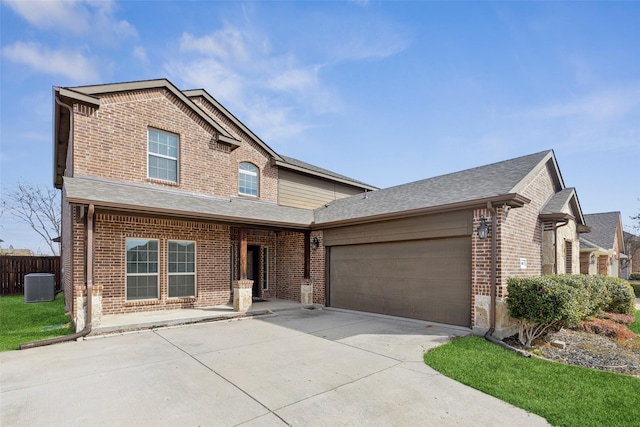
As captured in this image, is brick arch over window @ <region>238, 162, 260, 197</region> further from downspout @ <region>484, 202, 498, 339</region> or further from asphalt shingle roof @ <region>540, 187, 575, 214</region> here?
asphalt shingle roof @ <region>540, 187, 575, 214</region>

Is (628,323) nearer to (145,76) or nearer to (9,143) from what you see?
(145,76)

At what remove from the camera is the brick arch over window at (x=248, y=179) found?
13.0m

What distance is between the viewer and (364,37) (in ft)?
29.5

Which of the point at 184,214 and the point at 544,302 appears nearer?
the point at 544,302

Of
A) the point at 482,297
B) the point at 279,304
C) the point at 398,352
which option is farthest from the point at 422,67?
the point at 279,304

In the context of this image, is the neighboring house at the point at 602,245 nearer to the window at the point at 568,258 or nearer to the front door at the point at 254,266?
the window at the point at 568,258

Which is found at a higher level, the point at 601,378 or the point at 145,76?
the point at 145,76

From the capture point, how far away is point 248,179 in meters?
13.2

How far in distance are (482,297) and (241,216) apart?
23.5 ft

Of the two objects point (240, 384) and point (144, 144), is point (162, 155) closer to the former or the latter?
point (144, 144)

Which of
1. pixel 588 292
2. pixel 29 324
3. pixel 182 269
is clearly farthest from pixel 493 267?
pixel 29 324

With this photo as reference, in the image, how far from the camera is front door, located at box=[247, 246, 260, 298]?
1327 centimetres

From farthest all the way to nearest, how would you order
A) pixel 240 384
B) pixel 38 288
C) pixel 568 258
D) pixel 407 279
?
pixel 38 288
pixel 568 258
pixel 407 279
pixel 240 384

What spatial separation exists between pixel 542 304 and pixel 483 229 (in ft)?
6.22
